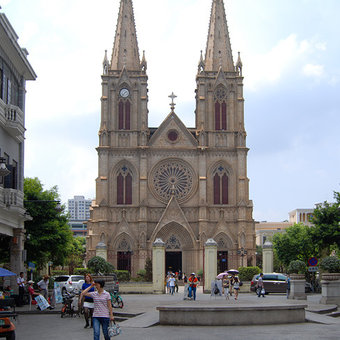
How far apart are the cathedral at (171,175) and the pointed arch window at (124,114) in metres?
0.10

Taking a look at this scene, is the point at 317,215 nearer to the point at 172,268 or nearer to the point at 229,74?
the point at 172,268

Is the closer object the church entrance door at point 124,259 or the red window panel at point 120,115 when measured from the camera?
the church entrance door at point 124,259

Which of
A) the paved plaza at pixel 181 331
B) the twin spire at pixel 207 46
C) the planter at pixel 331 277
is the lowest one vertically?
the paved plaza at pixel 181 331

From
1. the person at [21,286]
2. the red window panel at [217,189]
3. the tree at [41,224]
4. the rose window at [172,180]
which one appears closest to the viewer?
the person at [21,286]

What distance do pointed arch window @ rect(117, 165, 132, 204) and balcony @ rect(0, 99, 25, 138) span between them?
1346 inches

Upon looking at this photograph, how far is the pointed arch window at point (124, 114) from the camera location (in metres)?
63.0

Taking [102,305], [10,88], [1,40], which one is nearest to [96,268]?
[10,88]

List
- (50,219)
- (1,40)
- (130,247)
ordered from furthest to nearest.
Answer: (130,247)
(50,219)
(1,40)

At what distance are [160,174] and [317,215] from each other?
23.9m

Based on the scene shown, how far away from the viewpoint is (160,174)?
62.6 meters

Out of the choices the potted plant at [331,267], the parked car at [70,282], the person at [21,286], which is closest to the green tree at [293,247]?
the parked car at [70,282]

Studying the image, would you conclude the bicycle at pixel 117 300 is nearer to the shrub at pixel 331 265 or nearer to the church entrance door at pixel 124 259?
the shrub at pixel 331 265

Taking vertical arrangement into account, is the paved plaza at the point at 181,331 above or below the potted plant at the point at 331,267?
below

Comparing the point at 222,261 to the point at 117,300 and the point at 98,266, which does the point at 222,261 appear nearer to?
the point at 98,266
